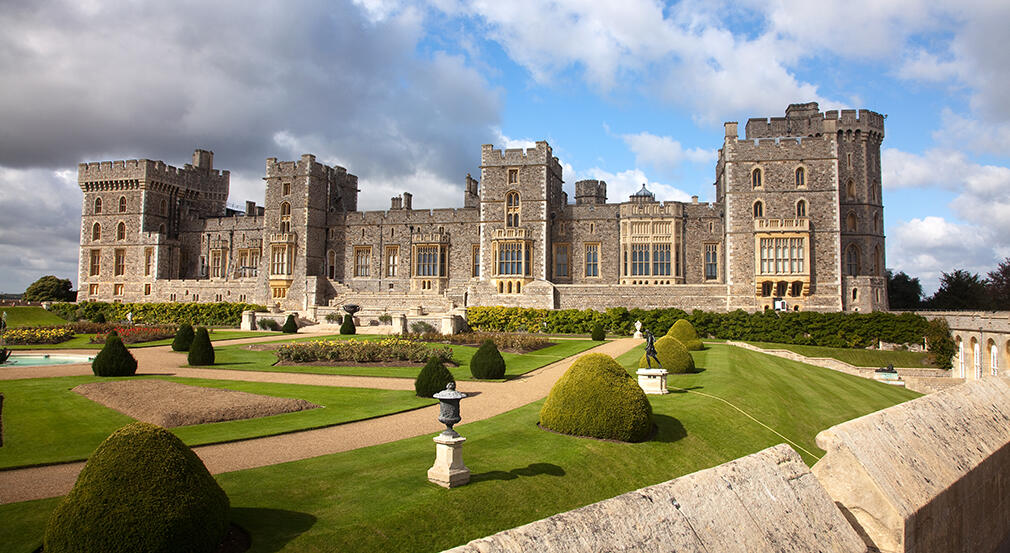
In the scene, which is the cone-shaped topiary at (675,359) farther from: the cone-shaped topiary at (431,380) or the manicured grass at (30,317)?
the manicured grass at (30,317)

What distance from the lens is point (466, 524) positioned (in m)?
7.18

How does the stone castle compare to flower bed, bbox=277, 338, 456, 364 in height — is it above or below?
above

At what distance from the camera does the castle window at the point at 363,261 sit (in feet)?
178

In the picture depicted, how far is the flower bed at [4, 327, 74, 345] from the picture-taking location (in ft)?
97.3

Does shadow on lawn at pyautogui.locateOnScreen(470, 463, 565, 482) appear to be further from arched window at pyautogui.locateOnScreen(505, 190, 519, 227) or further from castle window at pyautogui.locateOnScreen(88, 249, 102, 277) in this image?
castle window at pyautogui.locateOnScreen(88, 249, 102, 277)

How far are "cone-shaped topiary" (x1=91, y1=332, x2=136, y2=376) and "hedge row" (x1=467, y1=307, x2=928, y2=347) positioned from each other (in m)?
23.5

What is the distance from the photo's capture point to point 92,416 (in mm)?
12523

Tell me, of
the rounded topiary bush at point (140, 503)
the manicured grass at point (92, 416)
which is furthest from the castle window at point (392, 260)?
the rounded topiary bush at point (140, 503)

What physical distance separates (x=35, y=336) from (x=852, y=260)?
49.2 metres

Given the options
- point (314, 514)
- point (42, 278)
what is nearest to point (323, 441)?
point (314, 514)

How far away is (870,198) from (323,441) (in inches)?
1693

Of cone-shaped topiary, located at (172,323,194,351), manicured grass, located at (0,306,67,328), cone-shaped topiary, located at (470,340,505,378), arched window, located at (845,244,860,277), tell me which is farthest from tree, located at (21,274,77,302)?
arched window, located at (845,244,860,277)

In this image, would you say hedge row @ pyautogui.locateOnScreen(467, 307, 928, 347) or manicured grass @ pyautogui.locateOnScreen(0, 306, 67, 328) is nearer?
hedge row @ pyautogui.locateOnScreen(467, 307, 928, 347)

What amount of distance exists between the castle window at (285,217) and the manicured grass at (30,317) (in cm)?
1735
